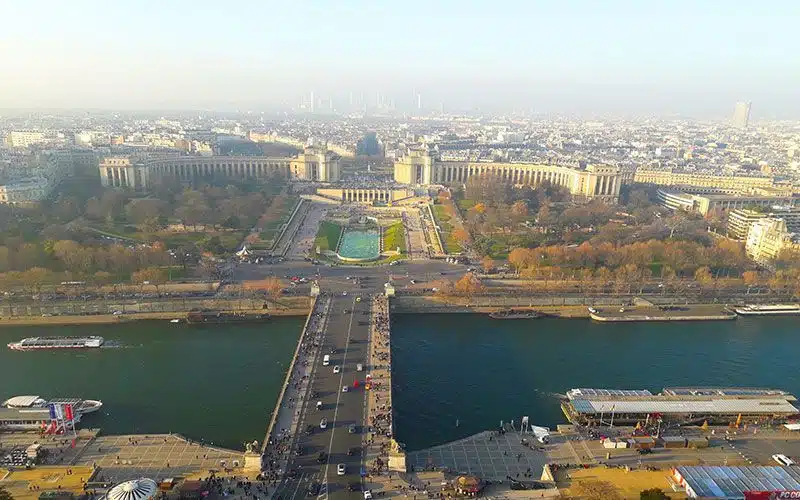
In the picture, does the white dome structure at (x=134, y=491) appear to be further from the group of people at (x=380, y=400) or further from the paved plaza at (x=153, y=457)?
the group of people at (x=380, y=400)

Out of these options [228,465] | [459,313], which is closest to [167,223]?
[459,313]

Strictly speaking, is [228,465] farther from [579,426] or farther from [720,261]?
[720,261]

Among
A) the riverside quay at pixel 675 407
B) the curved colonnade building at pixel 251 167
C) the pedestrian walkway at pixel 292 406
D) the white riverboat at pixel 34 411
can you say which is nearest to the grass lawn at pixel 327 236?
the pedestrian walkway at pixel 292 406

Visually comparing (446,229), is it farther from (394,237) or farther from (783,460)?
(783,460)

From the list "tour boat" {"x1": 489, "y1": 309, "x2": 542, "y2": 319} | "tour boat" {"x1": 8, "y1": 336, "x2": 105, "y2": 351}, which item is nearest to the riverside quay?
"tour boat" {"x1": 489, "y1": 309, "x2": 542, "y2": 319}

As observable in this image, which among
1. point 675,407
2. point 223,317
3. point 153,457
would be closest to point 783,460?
point 675,407

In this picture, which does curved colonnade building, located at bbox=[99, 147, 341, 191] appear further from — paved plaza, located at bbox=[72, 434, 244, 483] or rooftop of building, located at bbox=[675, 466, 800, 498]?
rooftop of building, located at bbox=[675, 466, 800, 498]
